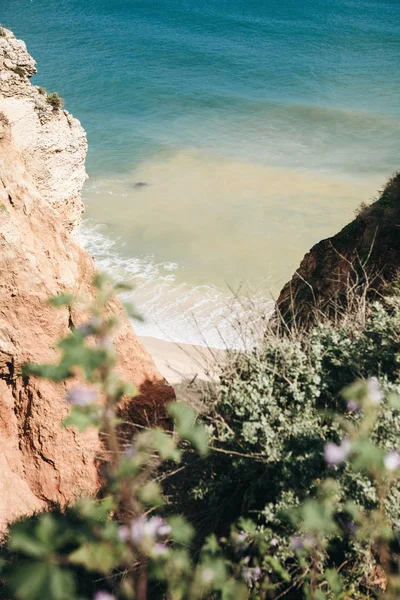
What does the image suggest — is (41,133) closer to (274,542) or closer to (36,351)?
(36,351)

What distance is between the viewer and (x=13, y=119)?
7.40 meters

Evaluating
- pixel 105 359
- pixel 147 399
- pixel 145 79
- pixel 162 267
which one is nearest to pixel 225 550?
pixel 147 399

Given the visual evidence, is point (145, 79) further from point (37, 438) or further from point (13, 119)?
point (37, 438)

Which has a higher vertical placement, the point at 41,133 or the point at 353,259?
the point at 41,133

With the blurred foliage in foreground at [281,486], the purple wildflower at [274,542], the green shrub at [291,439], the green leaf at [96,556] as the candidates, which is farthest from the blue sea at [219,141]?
the green leaf at [96,556]

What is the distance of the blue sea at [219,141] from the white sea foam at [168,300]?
0.07 m

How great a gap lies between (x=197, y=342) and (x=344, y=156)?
18.1 meters

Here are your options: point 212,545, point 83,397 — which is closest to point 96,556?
point 83,397

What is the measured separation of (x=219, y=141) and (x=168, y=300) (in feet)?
54.0

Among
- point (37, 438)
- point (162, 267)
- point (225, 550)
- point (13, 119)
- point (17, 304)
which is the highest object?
point (13, 119)

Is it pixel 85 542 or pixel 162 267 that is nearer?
pixel 85 542

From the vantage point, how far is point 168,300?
48.5ft

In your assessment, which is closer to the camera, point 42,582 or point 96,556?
point 42,582

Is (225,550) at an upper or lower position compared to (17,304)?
lower
